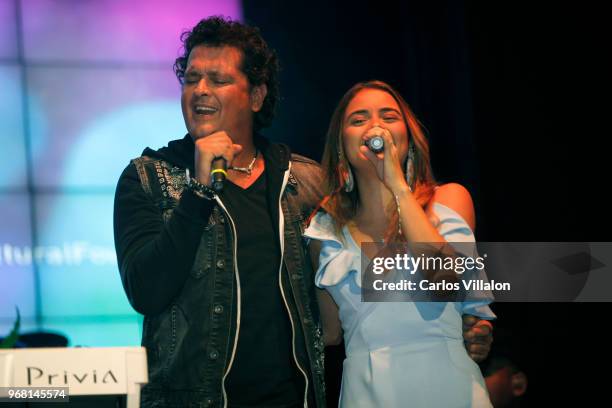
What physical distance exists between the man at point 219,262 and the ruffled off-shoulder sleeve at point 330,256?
49 millimetres

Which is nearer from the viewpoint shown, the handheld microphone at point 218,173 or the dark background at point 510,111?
the handheld microphone at point 218,173

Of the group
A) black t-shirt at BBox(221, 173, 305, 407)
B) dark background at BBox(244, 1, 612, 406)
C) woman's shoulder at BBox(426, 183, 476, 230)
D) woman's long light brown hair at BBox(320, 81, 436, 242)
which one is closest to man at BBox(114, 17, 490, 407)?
black t-shirt at BBox(221, 173, 305, 407)

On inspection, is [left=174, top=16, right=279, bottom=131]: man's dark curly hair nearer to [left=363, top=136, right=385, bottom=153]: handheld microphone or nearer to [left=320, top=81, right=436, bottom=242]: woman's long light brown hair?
[left=320, top=81, right=436, bottom=242]: woman's long light brown hair


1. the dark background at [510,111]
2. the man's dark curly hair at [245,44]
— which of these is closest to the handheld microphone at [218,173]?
the man's dark curly hair at [245,44]

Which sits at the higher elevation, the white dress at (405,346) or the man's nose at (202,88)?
the man's nose at (202,88)

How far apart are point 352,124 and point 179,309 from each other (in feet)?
2.23

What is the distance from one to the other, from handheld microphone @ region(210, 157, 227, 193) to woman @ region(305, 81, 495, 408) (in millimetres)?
398

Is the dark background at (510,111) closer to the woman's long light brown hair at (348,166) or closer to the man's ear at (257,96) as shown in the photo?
the woman's long light brown hair at (348,166)

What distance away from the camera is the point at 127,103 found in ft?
13.0

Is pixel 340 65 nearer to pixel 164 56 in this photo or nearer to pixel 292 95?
pixel 292 95

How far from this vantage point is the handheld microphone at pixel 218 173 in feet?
6.25

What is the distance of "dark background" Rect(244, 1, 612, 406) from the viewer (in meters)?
3.13

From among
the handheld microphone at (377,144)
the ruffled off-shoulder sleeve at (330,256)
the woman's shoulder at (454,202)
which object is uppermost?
the handheld microphone at (377,144)

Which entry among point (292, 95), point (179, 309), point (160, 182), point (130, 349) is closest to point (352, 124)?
point (160, 182)
